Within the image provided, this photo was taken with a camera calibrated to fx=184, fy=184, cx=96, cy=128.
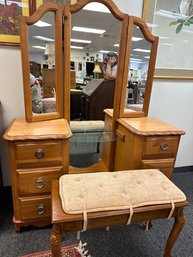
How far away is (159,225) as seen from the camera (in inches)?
61.1

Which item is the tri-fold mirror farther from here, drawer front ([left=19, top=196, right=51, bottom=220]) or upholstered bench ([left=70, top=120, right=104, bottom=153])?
drawer front ([left=19, top=196, right=51, bottom=220])

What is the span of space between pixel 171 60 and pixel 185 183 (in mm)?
1380

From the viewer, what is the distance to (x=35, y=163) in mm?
Answer: 1218

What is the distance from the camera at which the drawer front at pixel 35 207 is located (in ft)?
4.26

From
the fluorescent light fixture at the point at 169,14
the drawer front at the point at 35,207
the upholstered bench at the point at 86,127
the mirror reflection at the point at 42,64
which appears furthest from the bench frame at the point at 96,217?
the fluorescent light fixture at the point at 169,14

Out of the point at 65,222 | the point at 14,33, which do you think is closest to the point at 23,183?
the point at 65,222

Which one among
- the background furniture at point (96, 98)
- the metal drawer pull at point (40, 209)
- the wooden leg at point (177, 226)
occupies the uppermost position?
the background furniture at point (96, 98)

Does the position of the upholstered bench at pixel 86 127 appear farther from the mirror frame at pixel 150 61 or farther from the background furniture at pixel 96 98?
the mirror frame at pixel 150 61

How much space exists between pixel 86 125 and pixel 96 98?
9.7 inches

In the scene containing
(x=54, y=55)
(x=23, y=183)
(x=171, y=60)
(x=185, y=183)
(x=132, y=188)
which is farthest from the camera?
(x=185, y=183)

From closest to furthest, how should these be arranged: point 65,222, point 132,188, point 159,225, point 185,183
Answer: point 65,222, point 132,188, point 159,225, point 185,183

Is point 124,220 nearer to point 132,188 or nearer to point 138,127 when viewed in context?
point 132,188

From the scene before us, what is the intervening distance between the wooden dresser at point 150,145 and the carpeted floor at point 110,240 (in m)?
0.50

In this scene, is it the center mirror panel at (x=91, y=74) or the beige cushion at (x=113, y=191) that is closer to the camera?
the beige cushion at (x=113, y=191)
